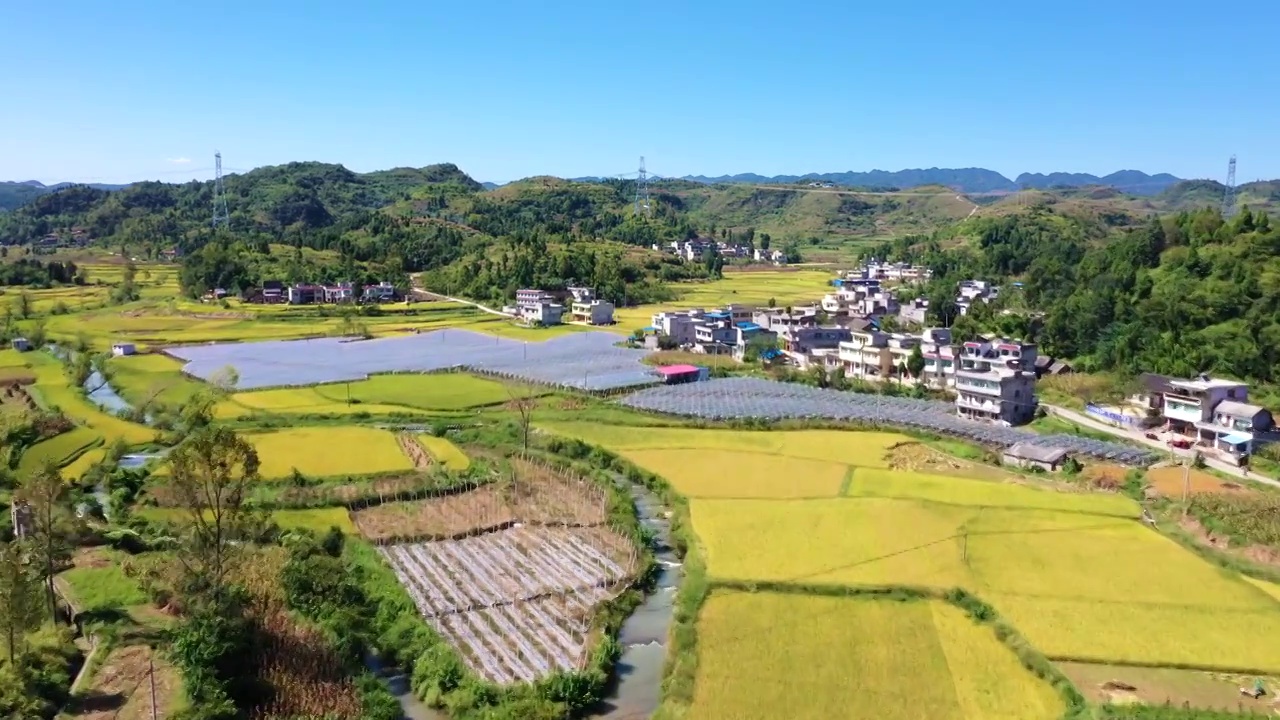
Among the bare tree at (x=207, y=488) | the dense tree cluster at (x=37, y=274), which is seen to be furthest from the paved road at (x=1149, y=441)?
the dense tree cluster at (x=37, y=274)

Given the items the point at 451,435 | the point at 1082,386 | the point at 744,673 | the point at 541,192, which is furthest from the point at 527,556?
the point at 541,192

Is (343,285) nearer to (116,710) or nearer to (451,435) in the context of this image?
(451,435)

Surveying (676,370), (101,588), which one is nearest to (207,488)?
(101,588)

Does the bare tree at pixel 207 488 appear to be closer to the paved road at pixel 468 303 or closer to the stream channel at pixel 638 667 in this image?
the stream channel at pixel 638 667

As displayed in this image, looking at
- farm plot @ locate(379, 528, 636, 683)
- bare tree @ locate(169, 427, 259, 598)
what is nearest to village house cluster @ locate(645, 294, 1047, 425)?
farm plot @ locate(379, 528, 636, 683)

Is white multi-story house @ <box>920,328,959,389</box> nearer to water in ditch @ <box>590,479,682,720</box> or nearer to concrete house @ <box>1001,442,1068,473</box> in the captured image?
concrete house @ <box>1001,442,1068,473</box>

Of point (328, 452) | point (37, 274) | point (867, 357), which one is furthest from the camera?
point (37, 274)

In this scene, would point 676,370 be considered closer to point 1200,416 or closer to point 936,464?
point 936,464
